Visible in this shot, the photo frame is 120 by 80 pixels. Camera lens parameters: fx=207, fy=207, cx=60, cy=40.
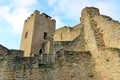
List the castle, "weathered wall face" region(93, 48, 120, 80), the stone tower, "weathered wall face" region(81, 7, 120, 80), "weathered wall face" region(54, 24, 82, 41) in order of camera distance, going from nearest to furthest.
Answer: "weathered wall face" region(93, 48, 120, 80) → "weathered wall face" region(81, 7, 120, 80) → the castle → "weathered wall face" region(54, 24, 82, 41) → the stone tower

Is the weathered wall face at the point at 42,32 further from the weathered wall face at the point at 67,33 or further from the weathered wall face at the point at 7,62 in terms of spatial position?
the weathered wall face at the point at 7,62

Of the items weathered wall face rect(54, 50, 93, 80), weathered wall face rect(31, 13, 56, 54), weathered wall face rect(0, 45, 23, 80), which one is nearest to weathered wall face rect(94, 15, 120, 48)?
weathered wall face rect(54, 50, 93, 80)

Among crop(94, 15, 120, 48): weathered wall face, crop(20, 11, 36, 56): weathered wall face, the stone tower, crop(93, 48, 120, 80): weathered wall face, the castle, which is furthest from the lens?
crop(20, 11, 36, 56): weathered wall face

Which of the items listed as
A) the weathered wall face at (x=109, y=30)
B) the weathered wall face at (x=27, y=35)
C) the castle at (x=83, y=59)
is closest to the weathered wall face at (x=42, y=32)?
the weathered wall face at (x=27, y=35)

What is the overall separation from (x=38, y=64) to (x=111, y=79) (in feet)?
11.6

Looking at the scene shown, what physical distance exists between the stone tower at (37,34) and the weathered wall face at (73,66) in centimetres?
1301

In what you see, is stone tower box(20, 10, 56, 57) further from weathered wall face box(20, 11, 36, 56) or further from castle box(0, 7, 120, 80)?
castle box(0, 7, 120, 80)

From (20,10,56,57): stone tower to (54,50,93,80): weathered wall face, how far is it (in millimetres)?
13006

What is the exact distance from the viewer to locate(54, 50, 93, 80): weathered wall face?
29.5ft

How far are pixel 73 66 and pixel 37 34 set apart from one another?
15.7m

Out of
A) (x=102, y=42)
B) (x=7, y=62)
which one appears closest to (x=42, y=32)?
(x=7, y=62)

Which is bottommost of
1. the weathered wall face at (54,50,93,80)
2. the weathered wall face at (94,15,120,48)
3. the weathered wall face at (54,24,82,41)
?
the weathered wall face at (54,50,93,80)

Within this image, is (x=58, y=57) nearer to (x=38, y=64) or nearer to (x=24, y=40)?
(x=38, y=64)

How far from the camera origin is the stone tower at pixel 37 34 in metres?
23.4
